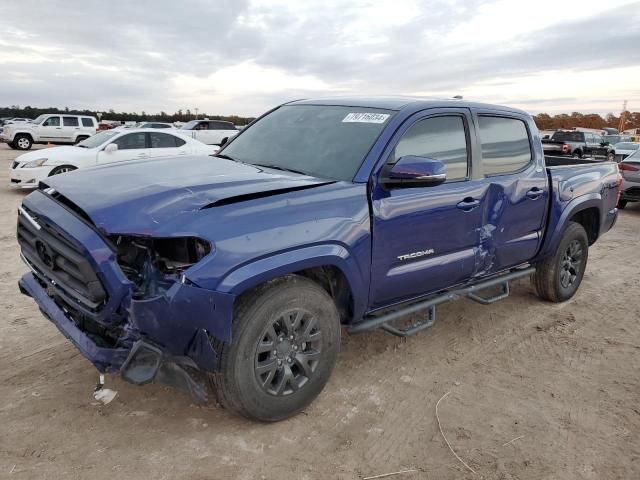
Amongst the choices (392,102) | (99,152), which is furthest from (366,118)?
(99,152)

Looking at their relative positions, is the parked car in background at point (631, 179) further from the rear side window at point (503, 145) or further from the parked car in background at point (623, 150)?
the parked car in background at point (623, 150)

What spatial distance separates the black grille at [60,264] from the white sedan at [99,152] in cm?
777

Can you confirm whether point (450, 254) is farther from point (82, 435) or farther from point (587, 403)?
point (82, 435)

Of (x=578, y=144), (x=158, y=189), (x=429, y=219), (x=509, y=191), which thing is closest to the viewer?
(x=158, y=189)

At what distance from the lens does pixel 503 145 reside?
451 centimetres

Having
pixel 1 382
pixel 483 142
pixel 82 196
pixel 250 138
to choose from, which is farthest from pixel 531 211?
pixel 1 382

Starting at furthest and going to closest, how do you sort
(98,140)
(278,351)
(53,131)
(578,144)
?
(53,131) → (578,144) → (98,140) → (278,351)

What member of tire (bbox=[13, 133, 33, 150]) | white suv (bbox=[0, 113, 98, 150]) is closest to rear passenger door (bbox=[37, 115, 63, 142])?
white suv (bbox=[0, 113, 98, 150])

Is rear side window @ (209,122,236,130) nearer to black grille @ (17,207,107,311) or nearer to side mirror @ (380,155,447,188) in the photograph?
black grille @ (17,207,107,311)

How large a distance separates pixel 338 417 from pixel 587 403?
5.59 ft

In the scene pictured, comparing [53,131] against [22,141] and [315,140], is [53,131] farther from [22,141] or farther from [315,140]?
[315,140]

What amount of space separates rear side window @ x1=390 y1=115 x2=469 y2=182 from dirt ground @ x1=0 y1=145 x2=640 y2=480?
1490 millimetres

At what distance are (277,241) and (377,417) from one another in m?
1.32

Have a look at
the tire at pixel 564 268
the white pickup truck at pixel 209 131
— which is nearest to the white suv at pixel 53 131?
the white pickup truck at pixel 209 131
